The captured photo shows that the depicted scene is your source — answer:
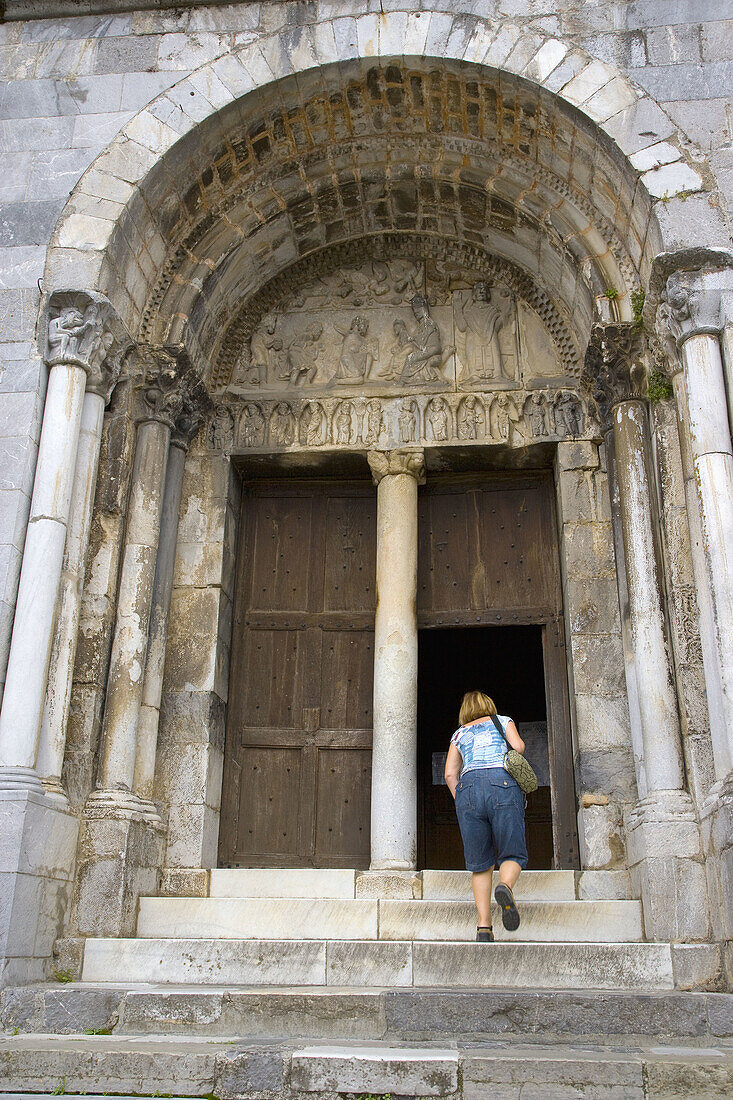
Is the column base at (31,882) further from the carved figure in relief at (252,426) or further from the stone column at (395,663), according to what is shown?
the carved figure in relief at (252,426)

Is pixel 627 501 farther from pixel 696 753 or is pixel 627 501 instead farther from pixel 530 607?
pixel 696 753

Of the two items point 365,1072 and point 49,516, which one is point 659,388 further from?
point 365,1072

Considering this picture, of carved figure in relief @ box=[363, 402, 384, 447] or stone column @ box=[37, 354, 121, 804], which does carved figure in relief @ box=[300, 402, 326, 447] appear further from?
stone column @ box=[37, 354, 121, 804]

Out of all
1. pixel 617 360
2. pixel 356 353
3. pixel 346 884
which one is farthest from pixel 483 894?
pixel 356 353

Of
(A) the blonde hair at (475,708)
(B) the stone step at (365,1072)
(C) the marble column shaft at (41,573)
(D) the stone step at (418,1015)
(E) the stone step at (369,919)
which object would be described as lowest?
(B) the stone step at (365,1072)

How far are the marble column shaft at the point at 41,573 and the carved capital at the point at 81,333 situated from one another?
73mm

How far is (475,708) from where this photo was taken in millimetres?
5375

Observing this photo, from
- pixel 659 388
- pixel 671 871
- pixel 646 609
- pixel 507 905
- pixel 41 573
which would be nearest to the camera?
pixel 507 905

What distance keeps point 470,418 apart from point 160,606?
2.79m

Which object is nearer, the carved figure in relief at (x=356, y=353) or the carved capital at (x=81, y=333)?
the carved capital at (x=81, y=333)

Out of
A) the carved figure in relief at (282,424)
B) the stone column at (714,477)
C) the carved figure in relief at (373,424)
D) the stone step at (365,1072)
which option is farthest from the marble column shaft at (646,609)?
the carved figure in relief at (282,424)

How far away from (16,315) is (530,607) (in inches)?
167

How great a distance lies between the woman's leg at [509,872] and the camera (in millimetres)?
4887

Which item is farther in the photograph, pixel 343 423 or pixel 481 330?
pixel 481 330
